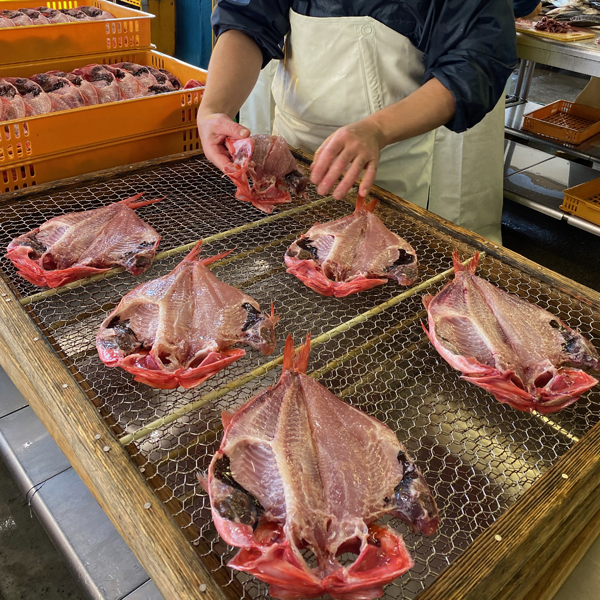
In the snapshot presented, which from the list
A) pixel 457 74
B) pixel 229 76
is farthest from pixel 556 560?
pixel 229 76

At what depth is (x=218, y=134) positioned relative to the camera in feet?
8.25

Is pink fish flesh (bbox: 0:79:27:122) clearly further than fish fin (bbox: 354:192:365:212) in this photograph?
Yes

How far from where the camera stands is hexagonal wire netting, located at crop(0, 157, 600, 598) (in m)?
1.46

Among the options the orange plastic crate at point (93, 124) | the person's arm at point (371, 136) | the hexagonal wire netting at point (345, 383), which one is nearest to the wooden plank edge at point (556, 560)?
the hexagonal wire netting at point (345, 383)

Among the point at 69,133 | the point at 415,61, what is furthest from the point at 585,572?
the point at 69,133

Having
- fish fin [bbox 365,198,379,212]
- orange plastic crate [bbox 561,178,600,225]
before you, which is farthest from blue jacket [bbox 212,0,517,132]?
orange plastic crate [bbox 561,178,600,225]

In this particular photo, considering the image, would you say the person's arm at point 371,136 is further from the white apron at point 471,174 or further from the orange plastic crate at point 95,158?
the white apron at point 471,174

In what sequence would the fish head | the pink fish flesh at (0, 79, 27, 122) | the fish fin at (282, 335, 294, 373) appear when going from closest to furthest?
Answer: the fish fin at (282, 335, 294, 373) → the fish head → the pink fish flesh at (0, 79, 27, 122)

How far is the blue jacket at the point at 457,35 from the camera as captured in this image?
90.3 inches

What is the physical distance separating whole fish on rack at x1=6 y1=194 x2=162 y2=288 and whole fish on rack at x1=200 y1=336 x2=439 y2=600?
96cm

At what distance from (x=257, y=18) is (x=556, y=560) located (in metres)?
2.71

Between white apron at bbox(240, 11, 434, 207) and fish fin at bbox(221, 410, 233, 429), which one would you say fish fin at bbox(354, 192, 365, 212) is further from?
fish fin at bbox(221, 410, 233, 429)

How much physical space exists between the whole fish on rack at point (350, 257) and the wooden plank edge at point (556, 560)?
0.98m

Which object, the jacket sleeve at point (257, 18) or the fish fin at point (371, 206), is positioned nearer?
the fish fin at point (371, 206)
